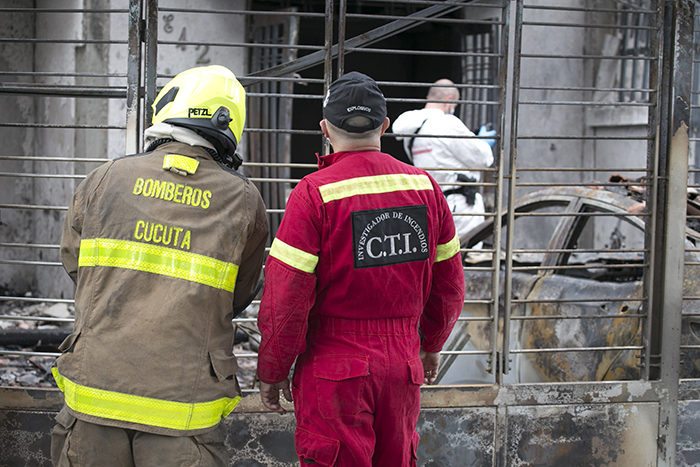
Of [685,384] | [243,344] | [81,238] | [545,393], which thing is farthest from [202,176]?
[243,344]

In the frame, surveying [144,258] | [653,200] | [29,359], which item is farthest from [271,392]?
[29,359]

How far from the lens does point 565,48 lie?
8664 millimetres

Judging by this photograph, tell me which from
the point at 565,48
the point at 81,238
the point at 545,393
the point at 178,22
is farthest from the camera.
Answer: the point at 565,48

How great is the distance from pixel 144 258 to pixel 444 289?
1162 mm

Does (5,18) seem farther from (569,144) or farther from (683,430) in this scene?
(683,430)

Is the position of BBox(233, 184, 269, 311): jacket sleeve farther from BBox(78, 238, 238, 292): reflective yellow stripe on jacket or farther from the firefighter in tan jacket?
BBox(78, 238, 238, 292): reflective yellow stripe on jacket

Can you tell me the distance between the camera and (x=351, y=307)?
229 centimetres

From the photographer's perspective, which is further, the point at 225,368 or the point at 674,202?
the point at 674,202

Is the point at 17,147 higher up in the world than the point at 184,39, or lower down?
lower down

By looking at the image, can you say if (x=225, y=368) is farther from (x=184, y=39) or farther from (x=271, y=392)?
(x=184, y=39)

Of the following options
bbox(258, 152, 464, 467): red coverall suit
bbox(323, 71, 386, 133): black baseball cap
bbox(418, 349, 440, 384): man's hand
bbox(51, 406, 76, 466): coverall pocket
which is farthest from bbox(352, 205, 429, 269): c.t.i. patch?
bbox(51, 406, 76, 466): coverall pocket

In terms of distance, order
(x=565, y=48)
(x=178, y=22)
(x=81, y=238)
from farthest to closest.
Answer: (x=565, y=48)
(x=178, y=22)
(x=81, y=238)

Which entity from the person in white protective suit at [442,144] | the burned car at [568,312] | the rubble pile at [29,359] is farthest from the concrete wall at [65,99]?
the burned car at [568,312]

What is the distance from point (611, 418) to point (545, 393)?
1.34ft
